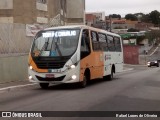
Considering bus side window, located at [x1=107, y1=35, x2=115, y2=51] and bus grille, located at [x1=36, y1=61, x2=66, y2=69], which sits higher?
bus side window, located at [x1=107, y1=35, x2=115, y2=51]

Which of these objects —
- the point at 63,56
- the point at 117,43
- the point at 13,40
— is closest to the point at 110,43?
the point at 117,43

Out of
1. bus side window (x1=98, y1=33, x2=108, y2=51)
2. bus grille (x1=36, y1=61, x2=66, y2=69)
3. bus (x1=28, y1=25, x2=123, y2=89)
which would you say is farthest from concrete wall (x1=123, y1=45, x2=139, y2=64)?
bus grille (x1=36, y1=61, x2=66, y2=69)

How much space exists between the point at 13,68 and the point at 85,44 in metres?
4.83

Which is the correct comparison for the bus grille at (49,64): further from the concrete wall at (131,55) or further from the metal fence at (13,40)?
the concrete wall at (131,55)

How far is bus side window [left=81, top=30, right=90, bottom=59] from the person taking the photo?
61.8 feet

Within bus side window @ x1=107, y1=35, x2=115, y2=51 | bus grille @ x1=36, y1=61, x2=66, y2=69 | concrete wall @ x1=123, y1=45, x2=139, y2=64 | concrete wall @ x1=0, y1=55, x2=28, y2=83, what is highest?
bus side window @ x1=107, y1=35, x2=115, y2=51

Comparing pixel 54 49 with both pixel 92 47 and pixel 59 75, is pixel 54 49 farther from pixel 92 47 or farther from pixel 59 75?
pixel 92 47

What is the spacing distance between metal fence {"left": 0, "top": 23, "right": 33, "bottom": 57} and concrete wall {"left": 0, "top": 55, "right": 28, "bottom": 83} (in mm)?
347

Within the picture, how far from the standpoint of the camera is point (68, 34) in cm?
1873

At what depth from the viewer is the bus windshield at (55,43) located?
18141mm

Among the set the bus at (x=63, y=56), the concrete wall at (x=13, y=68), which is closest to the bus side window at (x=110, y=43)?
the bus at (x=63, y=56)

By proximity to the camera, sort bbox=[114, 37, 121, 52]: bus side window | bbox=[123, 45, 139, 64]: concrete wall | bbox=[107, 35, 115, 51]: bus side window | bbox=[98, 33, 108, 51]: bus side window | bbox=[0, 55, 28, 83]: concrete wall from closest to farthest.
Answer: bbox=[0, 55, 28, 83]: concrete wall < bbox=[98, 33, 108, 51]: bus side window < bbox=[107, 35, 115, 51]: bus side window < bbox=[114, 37, 121, 52]: bus side window < bbox=[123, 45, 139, 64]: concrete wall

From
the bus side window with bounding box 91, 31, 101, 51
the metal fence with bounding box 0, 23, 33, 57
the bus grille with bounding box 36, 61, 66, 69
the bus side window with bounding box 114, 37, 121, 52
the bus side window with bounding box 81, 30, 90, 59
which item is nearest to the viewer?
the bus grille with bounding box 36, 61, 66, 69

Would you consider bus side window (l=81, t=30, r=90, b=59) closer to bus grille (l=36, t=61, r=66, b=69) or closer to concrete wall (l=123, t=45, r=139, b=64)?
bus grille (l=36, t=61, r=66, b=69)
